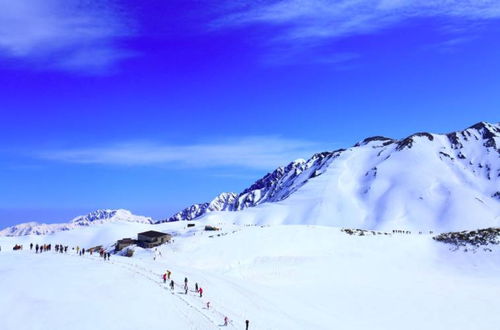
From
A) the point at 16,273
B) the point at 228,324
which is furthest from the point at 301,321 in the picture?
the point at 16,273

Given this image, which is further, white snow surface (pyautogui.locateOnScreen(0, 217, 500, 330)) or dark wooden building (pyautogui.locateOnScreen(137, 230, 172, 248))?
dark wooden building (pyautogui.locateOnScreen(137, 230, 172, 248))

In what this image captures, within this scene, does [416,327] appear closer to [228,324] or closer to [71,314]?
[228,324]

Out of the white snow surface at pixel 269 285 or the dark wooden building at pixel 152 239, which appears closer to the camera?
the white snow surface at pixel 269 285

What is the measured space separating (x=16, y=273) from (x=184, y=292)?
1810cm

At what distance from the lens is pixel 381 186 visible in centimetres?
19888

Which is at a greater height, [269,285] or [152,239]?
[152,239]

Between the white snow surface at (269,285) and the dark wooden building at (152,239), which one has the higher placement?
the dark wooden building at (152,239)

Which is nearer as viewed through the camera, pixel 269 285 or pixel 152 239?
pixel 269 285

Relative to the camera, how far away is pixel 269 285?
6156cm

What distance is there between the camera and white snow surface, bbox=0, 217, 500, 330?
36.8 m

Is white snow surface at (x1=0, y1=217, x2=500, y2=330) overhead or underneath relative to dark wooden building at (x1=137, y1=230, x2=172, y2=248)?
underneath

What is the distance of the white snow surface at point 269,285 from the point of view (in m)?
36.8

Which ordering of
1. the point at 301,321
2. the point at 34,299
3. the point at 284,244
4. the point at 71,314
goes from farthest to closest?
the point at 284,244, the point at 301,321, the point at 34,299, the point at 71,314

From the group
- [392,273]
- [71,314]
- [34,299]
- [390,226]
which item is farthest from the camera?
[390,226]
